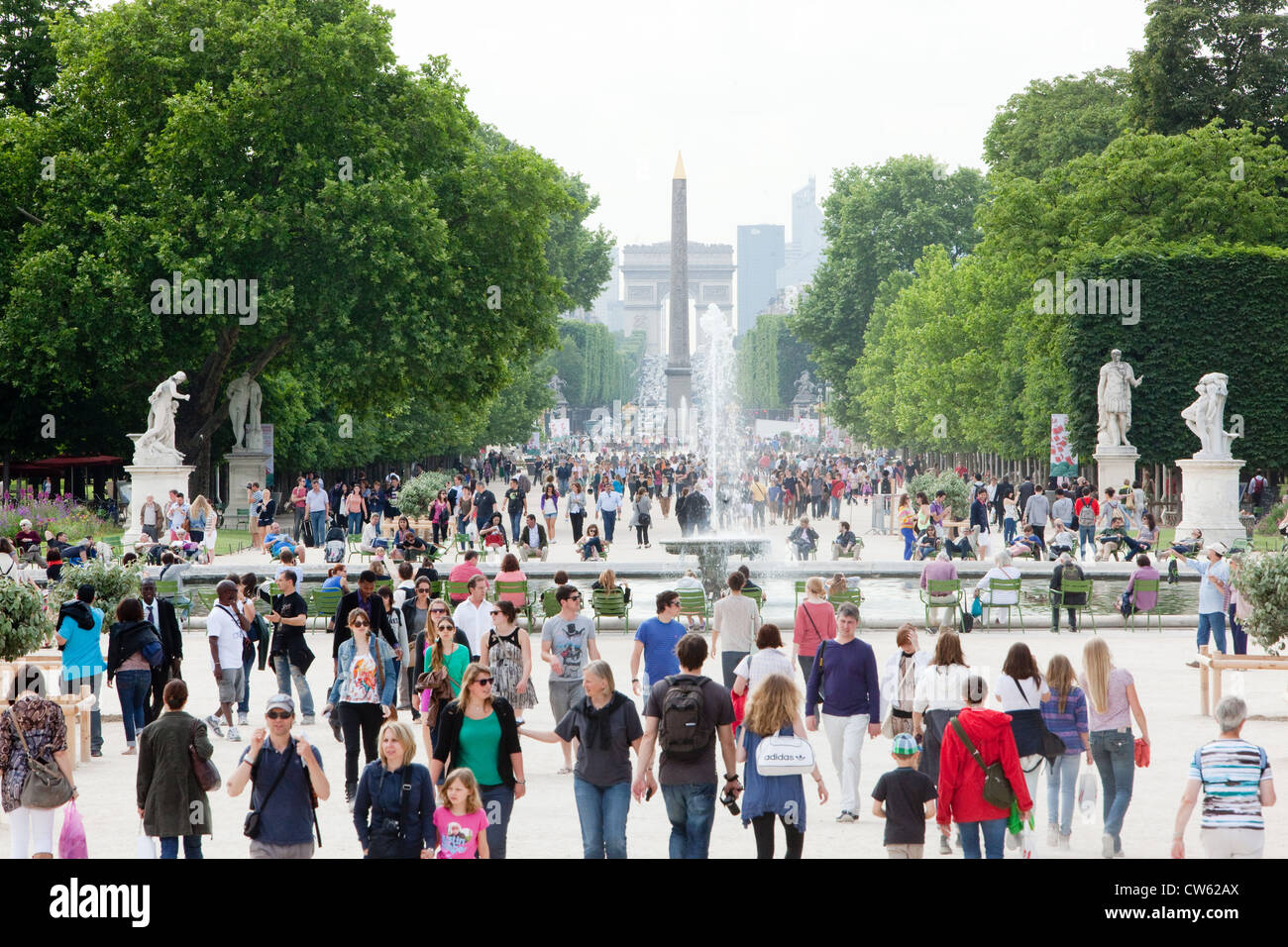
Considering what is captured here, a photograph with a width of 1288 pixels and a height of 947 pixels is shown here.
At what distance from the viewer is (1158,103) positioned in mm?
46688

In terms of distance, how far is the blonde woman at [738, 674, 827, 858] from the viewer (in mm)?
8664

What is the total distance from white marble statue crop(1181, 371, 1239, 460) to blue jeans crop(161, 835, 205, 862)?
28.9 metres

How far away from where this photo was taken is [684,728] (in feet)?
28.5

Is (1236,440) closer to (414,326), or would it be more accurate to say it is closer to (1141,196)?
(1141,196)

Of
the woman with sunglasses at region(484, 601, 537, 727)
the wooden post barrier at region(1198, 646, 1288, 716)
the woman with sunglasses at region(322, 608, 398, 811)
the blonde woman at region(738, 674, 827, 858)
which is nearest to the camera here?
the blonde woman at region(738, 674, 827, 858)

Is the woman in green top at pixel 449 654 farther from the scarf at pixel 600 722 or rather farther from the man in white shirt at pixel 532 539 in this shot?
the man in white shirt at pixel 532 539

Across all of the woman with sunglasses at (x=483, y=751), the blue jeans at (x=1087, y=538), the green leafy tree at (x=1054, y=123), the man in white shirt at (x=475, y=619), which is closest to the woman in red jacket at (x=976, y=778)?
the woman with sunglasses at (x=483, y=751)

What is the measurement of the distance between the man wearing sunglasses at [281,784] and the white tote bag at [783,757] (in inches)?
87.5

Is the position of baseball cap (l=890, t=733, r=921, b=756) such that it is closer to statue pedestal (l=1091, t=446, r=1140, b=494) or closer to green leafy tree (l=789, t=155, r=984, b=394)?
statue pedestal (l=1091, t=446, r=1140, b=494)

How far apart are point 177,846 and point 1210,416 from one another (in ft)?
96.9

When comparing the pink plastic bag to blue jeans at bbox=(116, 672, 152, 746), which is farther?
blue jeans at bbox=(116, 672, 152, 746)

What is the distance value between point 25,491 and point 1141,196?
2874 centimetres

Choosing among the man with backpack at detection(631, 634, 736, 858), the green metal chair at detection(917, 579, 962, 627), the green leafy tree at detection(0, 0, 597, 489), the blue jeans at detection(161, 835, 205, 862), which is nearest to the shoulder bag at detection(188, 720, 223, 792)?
the blue jeans at detection(161, 835, 205, 862)
